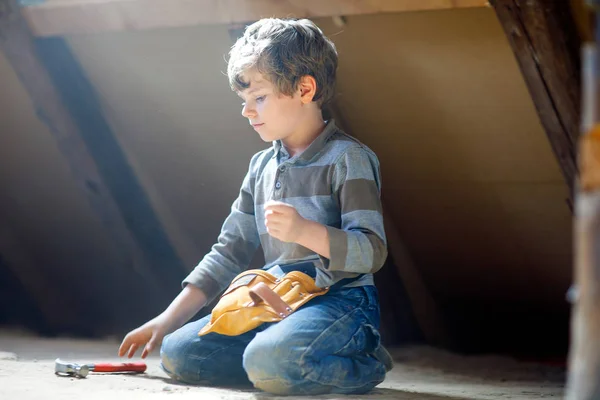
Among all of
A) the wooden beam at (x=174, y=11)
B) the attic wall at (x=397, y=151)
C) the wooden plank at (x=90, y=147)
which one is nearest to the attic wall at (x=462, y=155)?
the attic wall at (x=397, y=151)

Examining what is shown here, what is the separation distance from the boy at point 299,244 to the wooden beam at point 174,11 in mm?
291

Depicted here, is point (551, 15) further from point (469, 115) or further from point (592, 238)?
point (592, 238)

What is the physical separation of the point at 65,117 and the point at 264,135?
1.27 meters

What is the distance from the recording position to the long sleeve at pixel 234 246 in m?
2.00

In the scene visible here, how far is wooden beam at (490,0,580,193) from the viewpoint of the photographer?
6.32ft

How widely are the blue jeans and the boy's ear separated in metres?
0.43

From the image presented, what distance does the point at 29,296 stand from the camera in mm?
3857

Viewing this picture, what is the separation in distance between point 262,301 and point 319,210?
23 centimetres

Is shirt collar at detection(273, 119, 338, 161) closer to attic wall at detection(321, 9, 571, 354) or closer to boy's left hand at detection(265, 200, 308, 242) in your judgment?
boy's left hand at detection(265, 200, 308, 242)

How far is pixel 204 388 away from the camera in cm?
176

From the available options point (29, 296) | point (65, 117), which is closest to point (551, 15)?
point (65, 117)

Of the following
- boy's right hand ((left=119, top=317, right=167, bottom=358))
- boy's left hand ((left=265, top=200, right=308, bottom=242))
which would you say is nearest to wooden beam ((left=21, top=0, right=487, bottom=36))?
boy's left hand ((left=265, top=200, right=308, bottom=242))

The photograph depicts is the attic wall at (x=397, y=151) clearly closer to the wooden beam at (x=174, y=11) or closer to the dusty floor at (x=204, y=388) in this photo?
the wooden beam at (x=174, y=11)

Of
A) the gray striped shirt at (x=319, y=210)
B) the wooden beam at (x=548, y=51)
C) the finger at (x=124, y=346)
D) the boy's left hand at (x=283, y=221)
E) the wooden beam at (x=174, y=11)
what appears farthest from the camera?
the wooden beam at (x=174, y=11)
